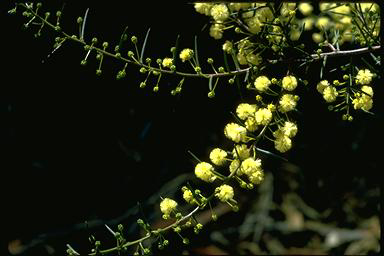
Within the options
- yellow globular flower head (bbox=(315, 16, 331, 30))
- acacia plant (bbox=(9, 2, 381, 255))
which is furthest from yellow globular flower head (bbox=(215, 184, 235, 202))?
yellow globular flower head (bbox=(315, 16, 331, 30))

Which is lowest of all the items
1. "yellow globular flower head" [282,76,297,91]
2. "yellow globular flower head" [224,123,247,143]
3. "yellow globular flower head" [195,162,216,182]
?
"yellow globular flower head" [195,162,216,182]

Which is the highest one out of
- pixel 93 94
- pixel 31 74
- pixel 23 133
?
pixel 31 74

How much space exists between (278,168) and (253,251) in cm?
33

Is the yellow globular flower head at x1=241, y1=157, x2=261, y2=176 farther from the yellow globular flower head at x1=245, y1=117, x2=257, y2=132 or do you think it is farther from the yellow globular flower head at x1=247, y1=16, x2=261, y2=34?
the yellow globular flower head at x1=247, y1=16, x2=261, y2=34

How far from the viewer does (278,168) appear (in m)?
2.04

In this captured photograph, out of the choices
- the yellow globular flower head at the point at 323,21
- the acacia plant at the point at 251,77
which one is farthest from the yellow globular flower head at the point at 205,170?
the yellow globular flower head at the point at 323,21

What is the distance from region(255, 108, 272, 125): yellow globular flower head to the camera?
80 centimetres

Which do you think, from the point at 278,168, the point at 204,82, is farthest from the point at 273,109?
the point at 278,168

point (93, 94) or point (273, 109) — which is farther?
point (93, 94)

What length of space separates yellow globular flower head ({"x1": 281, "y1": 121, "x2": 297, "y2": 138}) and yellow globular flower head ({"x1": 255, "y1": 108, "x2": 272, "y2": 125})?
3cm

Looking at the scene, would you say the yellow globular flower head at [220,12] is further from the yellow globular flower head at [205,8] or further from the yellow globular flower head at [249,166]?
the yellow globular flower head at [249,166]

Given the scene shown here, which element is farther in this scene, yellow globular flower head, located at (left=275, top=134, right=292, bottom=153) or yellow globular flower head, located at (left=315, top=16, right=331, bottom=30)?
yellow globular flower head, located at (left=315, top=16, right=331, bottom=30)

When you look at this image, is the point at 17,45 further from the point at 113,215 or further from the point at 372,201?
the point at 372,201

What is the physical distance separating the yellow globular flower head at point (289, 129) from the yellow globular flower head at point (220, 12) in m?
0.19
